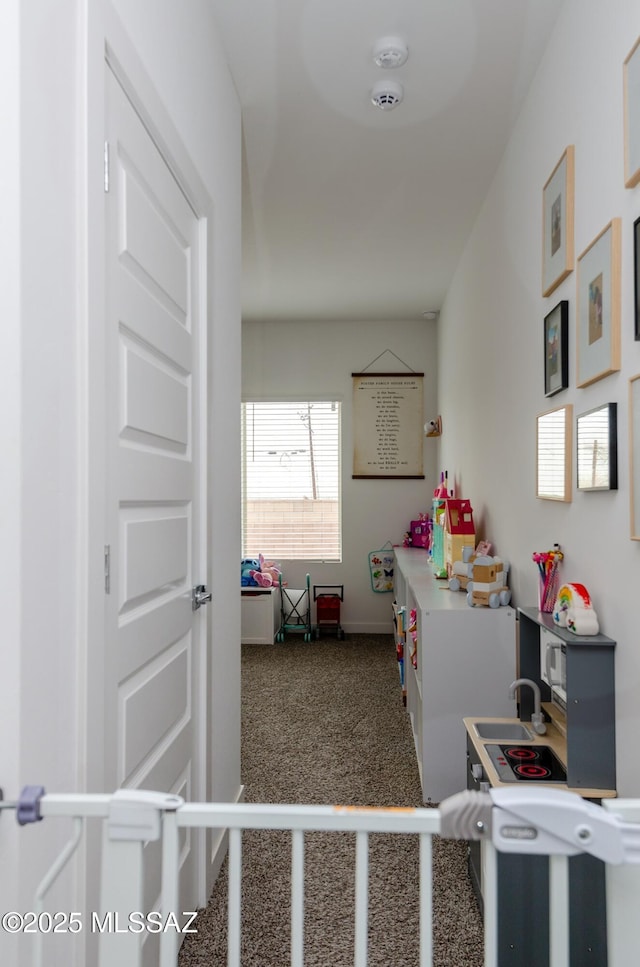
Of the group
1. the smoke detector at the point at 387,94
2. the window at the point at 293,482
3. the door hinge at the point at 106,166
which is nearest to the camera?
the door hinge at the point at 106,166

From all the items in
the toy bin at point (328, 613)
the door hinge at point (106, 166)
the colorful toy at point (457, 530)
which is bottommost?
the toy bin at point (328, 613)

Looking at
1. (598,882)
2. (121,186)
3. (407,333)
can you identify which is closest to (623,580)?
(598,882)

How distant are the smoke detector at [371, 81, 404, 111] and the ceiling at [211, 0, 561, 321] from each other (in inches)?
1.0

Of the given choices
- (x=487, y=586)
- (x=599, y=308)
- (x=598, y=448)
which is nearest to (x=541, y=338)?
(x=599, y=308)

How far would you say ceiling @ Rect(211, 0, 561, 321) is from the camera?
7.04ft

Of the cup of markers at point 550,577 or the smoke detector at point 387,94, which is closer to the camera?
the cup of markers at point 550,577

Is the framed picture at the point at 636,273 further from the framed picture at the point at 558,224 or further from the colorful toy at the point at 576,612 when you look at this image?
the colorful toy at the point at 576,612

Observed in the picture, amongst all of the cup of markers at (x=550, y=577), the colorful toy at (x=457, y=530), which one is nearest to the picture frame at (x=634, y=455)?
the cup of markers at (x=550, y=577)

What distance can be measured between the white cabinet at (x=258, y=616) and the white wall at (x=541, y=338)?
1.92m

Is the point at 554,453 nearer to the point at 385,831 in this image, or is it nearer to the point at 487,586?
the point at 487,586

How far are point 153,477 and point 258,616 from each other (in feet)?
13.0

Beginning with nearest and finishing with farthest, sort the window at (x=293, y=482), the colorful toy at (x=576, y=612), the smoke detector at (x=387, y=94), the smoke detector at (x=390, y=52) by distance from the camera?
the colorful toy at (x=576, y=612) < the smoke detector at (x=390, y=52) < the smoke detector at (x=387, y=94) < the window at (x=293, y=482)

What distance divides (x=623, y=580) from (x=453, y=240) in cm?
290

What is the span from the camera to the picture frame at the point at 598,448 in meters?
1.64
